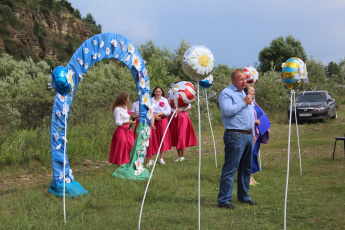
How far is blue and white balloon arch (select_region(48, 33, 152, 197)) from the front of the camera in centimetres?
687

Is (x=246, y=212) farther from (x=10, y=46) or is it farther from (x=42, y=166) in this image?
(x=10, y=46)

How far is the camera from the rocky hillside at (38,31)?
49000mm

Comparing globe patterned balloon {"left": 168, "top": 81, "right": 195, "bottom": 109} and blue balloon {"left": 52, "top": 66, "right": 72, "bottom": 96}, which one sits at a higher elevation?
blue balloon {"left": 52, "top": 66, "right": 72, "bottom": 96}

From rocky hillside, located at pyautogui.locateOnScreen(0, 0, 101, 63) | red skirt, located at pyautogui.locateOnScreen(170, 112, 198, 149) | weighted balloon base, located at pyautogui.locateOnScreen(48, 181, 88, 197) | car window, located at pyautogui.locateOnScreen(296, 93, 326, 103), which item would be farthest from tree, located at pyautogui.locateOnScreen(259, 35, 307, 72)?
weighted balloon base, located at pyautogui.locateOnScreen(48, 181, 88, 197)

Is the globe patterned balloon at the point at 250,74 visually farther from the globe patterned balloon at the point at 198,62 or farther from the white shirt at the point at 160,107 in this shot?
the globe patterned balloon at the point at 198,62

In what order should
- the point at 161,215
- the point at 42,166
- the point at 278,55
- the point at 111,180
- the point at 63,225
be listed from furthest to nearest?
1. the point at 278,55
2. the point at 42,166
3. the point at 111,180
4. the point at 161,215
5. the point at 63,225

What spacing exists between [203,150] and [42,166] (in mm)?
5745

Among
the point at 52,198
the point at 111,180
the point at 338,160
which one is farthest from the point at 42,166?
the point at 338,160

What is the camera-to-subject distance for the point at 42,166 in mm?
10609

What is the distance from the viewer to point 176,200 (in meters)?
6.86

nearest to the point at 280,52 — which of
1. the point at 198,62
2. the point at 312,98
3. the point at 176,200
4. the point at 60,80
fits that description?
the point at 312,98

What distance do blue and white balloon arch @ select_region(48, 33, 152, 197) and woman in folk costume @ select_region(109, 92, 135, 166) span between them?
0.32m

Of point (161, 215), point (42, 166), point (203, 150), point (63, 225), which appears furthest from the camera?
point (203, 150)

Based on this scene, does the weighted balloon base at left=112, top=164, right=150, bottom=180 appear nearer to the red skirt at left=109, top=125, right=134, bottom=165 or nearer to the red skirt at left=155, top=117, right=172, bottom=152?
the red skirt at left=109, top=125, right=134, bottom=165
